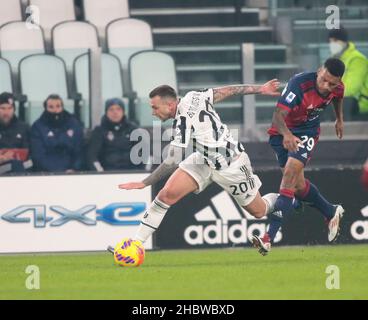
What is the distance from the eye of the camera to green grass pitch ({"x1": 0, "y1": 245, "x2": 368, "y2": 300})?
37.5 ft

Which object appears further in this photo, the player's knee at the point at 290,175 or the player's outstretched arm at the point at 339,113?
the player's outstretched arm at the point at 339,113

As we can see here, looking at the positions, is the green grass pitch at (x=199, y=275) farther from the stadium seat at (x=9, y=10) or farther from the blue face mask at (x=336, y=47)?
the stadium seat at (x=9, y=10)

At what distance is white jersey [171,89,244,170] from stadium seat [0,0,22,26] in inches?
266

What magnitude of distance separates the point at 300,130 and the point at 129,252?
2435mm

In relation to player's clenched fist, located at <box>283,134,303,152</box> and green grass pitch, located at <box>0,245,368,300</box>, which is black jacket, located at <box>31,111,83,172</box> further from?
player's clenched fist, located at <box>283,134,303,152</box>

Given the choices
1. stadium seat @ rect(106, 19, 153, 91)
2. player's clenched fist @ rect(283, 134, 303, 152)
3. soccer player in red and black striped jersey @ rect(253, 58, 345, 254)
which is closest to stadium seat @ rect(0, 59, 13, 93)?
stadium seat @ rect(106, 19, 153, 91)

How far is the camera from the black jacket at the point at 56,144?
56.6 feet

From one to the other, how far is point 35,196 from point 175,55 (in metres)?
4.03

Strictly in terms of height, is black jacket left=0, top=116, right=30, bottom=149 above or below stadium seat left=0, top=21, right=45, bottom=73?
below

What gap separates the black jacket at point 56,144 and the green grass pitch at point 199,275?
1.48 metres

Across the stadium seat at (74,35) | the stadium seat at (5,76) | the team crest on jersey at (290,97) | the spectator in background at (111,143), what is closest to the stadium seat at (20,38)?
the stadium seat at (74,35)

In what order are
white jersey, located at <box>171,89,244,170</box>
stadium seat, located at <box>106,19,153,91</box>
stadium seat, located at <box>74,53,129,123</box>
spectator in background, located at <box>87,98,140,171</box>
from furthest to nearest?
stadium seat, located at <box>106,19,153,91</box> → stadium seat, located at <box>74,53,129,123</box> → spectator in background, located at <box>87,98,140,171</box> → white jersey, located at <box>171,89,244,170</box>

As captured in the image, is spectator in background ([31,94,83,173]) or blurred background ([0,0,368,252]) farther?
spectator in background ([31,94,83,173])
